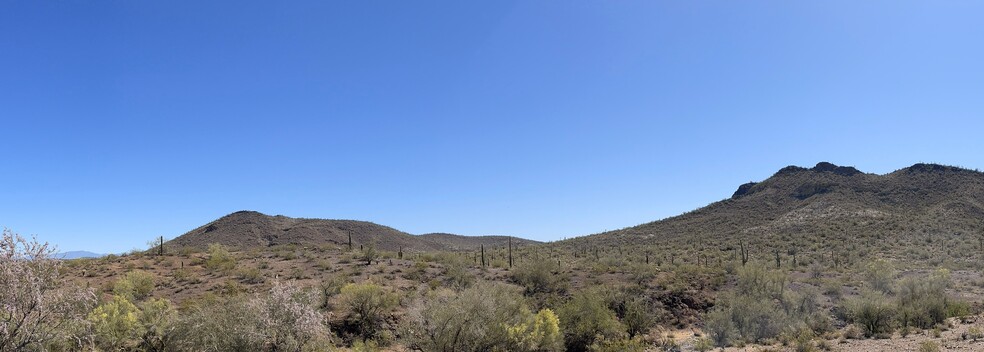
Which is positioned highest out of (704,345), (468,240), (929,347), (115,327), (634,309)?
(468,240)

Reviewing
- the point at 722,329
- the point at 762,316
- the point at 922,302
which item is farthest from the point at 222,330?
the point at 922,302

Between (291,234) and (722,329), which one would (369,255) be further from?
(291,234)

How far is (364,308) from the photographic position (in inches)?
906

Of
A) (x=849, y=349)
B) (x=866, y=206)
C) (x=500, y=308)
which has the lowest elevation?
(x=849, y=349)

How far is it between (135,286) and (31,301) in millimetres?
18209

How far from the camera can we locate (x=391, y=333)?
21984mm

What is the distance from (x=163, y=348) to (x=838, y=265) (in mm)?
41486

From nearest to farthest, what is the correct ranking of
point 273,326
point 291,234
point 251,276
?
1. point 273,326
2. point 251,276
3. point 291,234

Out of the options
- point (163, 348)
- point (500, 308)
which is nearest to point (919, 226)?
point (500, 308)

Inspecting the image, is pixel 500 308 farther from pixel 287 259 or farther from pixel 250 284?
pixel 287 259

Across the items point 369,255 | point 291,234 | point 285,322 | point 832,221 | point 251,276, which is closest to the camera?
point 285,322

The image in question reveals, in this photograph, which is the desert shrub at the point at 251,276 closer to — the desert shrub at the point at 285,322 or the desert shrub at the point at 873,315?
the desert shrub at the point at 285,322

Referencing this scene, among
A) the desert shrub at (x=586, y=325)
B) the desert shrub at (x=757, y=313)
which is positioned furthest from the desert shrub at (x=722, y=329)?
A: the desert shrub at (x=586, y=325)

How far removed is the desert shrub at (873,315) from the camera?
19111mm
